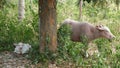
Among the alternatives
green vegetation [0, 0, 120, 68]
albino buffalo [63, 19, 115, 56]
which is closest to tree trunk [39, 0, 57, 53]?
green vegetation [0, 0, 120, 68]

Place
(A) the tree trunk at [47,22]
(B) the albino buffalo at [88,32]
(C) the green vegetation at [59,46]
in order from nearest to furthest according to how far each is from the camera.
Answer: (A) the tree trunk at [47,22]
(C) the green vegetation at [59,46]
(B) the albino buffalo at [88,32]

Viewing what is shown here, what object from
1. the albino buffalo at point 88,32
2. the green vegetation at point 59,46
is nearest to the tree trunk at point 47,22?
the green vegetation at point 59,46

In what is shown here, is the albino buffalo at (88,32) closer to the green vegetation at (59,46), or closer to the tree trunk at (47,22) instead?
the green vegetation at (59,46)

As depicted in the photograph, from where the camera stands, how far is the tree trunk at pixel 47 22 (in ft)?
24.0

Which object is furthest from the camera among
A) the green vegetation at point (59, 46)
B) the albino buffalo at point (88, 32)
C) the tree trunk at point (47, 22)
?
the albino buffalo at point (88, 32)

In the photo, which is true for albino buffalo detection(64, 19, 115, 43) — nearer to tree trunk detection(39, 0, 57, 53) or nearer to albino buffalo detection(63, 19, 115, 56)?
albino buffalo detection(63, 19, 115, 56)

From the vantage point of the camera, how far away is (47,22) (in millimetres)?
7340

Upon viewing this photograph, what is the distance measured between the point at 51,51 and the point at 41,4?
1.18 metres

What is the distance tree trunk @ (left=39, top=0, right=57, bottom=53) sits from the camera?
24.0 feet

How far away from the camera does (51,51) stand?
7.54 meters

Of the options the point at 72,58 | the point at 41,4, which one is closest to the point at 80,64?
the point at 72,58

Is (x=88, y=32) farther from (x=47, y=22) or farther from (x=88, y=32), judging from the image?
(x=47, y=22)

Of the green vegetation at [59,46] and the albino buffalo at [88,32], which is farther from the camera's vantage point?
the albino buffalo at [88,32]

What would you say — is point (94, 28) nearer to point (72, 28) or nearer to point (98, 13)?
point (72, 28)
